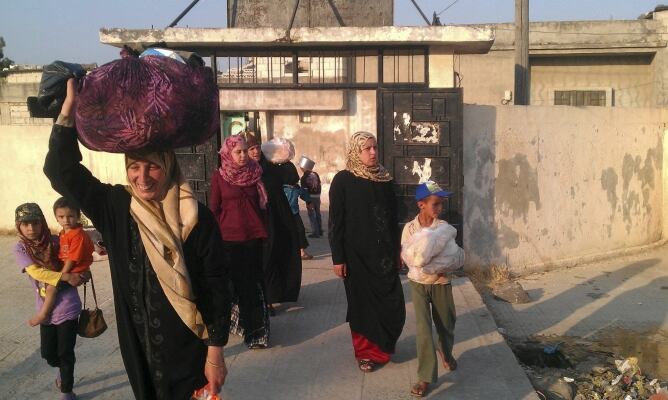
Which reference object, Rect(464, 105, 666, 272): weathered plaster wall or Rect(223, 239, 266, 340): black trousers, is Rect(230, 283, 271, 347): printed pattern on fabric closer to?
Rect(223, 239, 266, 340): black trousers

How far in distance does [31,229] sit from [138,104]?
7.02 ft

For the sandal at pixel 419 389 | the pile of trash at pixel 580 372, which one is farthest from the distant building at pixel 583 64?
the sandal at pixel 419 389

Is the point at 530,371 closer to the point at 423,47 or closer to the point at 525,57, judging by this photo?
the point at 423,47

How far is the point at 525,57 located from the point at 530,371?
7.66 metres

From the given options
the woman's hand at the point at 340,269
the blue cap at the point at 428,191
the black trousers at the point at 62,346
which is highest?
the blue cap at the point at 428,191

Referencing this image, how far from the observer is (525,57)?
11.5 m

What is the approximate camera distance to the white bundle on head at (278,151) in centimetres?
652

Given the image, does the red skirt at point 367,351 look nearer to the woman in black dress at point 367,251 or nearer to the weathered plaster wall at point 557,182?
the woman in black dress at point 367,251

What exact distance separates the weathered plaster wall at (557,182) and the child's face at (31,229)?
5.26 meters

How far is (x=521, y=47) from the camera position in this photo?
11523mm

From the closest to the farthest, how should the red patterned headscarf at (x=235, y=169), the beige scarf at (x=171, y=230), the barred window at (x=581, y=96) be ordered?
1. the beige scarf at (x=171, y=230)
2. the red patterned headscarf at (x=235, y=169)
3. the barred window at (x=581, y=96)

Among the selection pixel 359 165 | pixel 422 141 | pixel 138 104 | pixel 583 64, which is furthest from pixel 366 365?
pixel 583 64

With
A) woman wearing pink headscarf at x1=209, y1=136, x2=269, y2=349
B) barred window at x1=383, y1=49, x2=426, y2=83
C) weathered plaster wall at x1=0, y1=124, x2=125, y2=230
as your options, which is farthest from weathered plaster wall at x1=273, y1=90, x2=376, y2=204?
woman wearing pink headscarf at x1=209, y1=136, x2=269, y2=349

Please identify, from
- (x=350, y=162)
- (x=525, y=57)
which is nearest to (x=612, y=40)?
(x=525, y=57)
